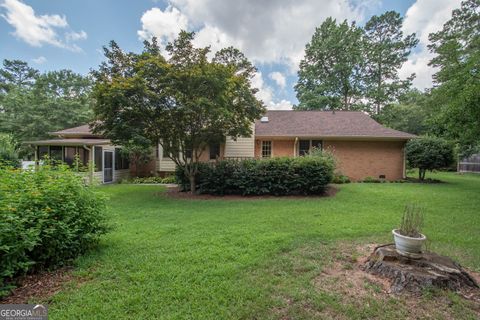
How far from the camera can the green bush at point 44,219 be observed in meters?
2.57

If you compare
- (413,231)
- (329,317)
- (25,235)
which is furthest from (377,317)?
(25,235)

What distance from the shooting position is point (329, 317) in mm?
2357

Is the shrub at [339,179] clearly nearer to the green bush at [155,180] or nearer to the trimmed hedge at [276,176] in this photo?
the trimmed hedge at [276,176]

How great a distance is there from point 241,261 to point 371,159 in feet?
43.2

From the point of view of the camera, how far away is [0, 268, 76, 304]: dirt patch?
2.62 metres

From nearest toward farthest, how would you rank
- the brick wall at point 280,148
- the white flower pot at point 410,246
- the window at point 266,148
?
the white flower pot at point 410,246, the brick wall at point 280,148, the window at point 266,148

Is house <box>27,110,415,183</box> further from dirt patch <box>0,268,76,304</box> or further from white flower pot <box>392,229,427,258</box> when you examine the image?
white flower pot <box>392,229,427,258</box>

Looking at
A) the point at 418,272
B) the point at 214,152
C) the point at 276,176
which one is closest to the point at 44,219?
the point at 418,272

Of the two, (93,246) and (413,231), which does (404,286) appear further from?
(93,246)

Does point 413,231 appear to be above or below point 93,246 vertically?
above

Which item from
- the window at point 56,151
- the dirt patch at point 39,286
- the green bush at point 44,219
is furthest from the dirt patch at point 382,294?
the window at point 56,151

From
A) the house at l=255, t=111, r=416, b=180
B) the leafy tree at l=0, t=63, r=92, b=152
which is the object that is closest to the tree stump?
the house at l=255, t=111, r=416, b=180

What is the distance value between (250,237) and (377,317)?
8.33ft

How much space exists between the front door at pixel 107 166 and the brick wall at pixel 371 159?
13.0m
